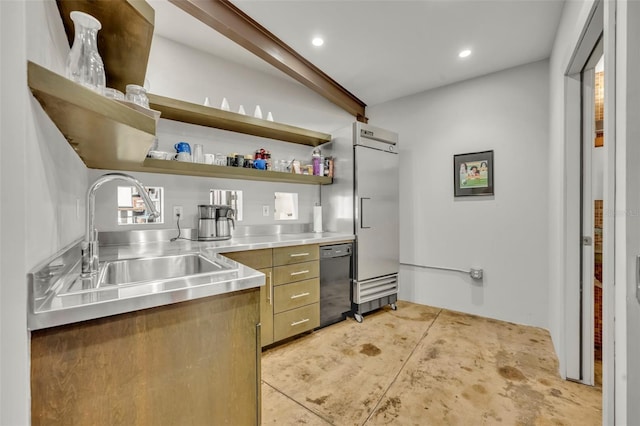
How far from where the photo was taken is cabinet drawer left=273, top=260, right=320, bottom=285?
2.28 meters

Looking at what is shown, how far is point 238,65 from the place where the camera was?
2717 mm

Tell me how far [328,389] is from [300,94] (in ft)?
9.82

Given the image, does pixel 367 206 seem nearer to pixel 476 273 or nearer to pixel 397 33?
pixel 476 273

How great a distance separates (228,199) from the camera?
2.62 meters

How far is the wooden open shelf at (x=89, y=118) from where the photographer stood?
2.28 feet

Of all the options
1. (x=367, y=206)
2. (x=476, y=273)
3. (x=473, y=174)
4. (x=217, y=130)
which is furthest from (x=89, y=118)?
(x=476, y=273)

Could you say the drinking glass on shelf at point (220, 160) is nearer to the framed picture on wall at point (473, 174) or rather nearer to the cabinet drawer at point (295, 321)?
the cabinet drawer at point (295, 321)

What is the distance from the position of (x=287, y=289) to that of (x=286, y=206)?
106 cm

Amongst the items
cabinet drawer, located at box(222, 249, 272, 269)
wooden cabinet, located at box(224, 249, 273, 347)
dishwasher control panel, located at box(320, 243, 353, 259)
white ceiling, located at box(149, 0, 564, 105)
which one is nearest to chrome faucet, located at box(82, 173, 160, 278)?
cabinet drawer, located at box(222, 249, 272, 269)

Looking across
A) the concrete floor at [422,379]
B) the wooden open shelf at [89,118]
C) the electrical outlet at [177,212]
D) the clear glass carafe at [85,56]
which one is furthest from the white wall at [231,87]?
the concrete floor at [422,379]

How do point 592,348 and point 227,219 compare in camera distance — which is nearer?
point 592,348
